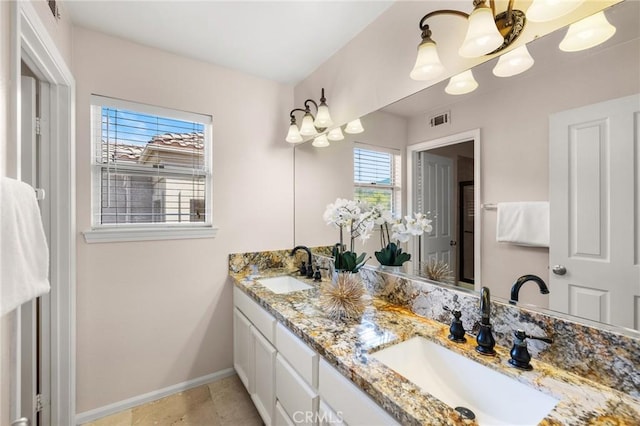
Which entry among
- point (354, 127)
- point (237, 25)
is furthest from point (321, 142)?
point (237, 25)

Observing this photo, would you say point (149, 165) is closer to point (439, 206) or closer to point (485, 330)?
point (439, 206)

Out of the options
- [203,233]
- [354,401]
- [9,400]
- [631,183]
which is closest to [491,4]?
[631,183]

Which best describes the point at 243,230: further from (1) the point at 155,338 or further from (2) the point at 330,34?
(2) the point at 330,34

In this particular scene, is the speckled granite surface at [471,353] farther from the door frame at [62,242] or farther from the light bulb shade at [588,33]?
the door frame at [62,242]

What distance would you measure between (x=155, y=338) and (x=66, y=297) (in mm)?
626

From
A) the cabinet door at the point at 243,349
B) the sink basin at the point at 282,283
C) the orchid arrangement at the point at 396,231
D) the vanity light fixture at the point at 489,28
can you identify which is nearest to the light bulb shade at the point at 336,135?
the orchid arrangement at the point at 396,231

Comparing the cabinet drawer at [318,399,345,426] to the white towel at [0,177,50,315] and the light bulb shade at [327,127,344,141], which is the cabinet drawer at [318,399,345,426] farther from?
the light bulb shade at [327,127,344,141]

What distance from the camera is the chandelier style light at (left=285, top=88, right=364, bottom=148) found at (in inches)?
78.7

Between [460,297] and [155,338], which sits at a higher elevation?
[460,297]

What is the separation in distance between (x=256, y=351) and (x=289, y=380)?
1.66ft

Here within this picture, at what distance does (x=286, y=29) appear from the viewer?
1794mm

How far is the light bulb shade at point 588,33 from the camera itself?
87 cm

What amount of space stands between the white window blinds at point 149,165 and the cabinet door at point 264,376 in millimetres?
1036

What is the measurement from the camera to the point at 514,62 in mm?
1071
